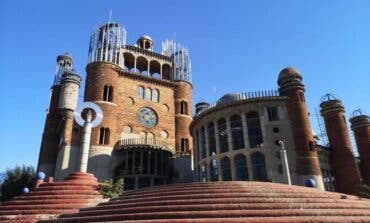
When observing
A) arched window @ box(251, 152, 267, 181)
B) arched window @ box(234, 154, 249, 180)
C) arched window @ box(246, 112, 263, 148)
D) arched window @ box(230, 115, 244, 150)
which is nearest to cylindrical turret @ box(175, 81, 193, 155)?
arched window @ box(230, 115, 244, 150)

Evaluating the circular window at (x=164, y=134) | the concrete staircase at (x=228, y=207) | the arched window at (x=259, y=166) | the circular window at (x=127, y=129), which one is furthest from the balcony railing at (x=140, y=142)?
the concrete staircase at (x=228, y=207)

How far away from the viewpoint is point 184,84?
48.7 metres

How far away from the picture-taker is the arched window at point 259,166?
3022 centimetres

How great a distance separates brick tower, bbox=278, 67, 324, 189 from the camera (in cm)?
2973

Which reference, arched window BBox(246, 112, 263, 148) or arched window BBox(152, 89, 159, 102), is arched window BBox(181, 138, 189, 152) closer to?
arched window BBox(152, 89, 159, 102)

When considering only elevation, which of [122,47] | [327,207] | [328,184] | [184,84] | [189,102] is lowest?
[327,207]

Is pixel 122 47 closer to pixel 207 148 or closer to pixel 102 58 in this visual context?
pixel 102 58

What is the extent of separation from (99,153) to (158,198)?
24.9 metres

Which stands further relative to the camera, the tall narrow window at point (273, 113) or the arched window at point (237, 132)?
the arched window at point (237, 132)

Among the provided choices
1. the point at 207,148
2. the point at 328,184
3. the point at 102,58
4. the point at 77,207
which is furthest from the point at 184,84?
the point at 77,207

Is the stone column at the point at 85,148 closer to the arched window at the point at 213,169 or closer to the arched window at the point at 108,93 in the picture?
the arched window at the point at 213,169

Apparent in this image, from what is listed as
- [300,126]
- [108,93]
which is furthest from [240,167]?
[108,93]

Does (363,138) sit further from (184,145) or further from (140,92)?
(140,92)

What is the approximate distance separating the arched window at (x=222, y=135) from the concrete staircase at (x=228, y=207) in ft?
60.3
